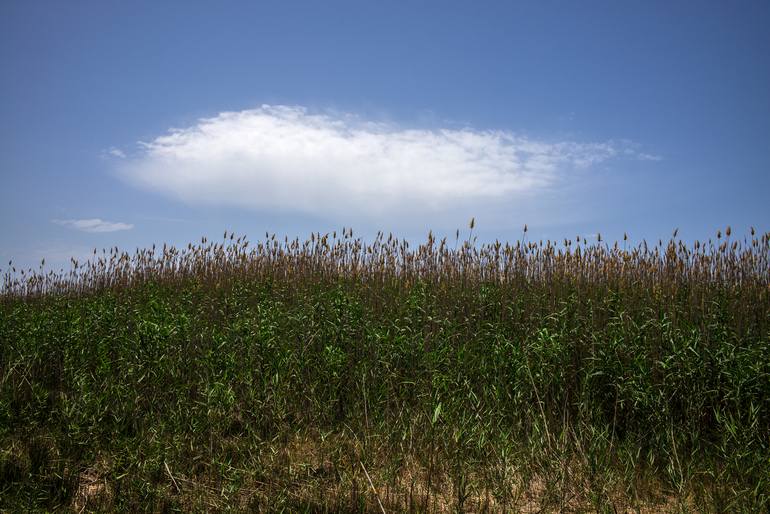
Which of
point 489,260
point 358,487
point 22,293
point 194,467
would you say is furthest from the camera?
point 22,293

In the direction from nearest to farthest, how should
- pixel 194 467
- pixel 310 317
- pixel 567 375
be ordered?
pixel 194 467 < pixel 567 375 < pixel 310 317

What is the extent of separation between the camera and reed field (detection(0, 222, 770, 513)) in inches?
144

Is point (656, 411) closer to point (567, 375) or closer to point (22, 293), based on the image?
point (567, 375)

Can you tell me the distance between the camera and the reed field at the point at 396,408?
12.0ft

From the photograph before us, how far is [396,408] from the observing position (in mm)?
4664

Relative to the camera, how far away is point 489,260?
914 cm

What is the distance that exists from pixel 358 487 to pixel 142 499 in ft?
5.53

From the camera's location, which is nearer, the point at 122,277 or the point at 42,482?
the point at 42,482

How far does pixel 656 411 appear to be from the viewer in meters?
4.44

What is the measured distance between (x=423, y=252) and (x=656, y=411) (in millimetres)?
5619

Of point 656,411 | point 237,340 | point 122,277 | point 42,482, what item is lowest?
point 42,482

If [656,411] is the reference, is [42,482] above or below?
below

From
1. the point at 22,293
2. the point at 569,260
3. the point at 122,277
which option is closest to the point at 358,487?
the point at 569,260

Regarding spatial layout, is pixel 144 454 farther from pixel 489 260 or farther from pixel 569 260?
pixel 569 260
